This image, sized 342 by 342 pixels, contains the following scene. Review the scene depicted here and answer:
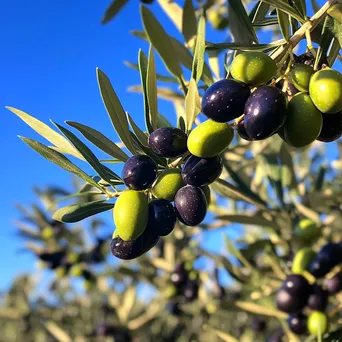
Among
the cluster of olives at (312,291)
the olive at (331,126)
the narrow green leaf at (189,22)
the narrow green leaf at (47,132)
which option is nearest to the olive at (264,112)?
the olive at (331,126)

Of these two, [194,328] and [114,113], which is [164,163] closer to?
[114,113]

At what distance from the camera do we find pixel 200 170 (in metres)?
1.07

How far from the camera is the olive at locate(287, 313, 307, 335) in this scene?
2037mm

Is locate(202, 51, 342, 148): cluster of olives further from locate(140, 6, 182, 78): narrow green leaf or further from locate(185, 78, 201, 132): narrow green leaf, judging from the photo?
locate(140, 6, 182, 78): narrow green leaf

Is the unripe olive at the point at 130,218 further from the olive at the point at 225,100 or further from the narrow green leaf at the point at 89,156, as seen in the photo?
the olive at the point at 225,100

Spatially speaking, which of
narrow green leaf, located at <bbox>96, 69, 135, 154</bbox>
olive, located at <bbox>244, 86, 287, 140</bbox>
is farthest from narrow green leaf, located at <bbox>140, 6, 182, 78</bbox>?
olive, located at <bbox>244, 86, 287, 140</bbox>

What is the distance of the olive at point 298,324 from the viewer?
2037 millimetres

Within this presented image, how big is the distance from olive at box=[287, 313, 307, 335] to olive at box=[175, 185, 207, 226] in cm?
118

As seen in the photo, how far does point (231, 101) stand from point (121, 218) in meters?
0.35

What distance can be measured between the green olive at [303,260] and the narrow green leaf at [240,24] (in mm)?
998

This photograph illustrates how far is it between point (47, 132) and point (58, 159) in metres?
0.10

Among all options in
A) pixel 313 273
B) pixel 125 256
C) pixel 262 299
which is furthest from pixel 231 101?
pixel 262 299

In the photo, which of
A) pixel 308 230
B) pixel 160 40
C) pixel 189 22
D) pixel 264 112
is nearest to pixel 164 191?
pixel 264 112

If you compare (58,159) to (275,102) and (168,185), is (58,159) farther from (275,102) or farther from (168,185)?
(275,102)
